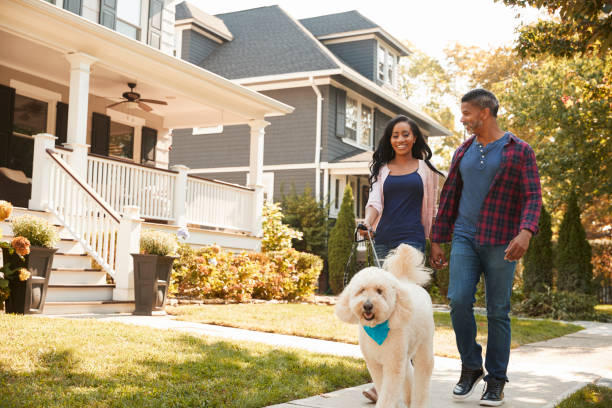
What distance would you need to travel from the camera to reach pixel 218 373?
4621 millimetres

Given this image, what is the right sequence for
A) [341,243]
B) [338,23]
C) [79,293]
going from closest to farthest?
1. [79,293]
2. [341,243]
3. [338,23]

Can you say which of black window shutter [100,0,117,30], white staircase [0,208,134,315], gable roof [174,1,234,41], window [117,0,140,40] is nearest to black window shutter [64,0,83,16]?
black window shutter [100,0,117,30]

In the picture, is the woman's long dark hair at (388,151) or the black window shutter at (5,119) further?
the black window shutter at (5,119)

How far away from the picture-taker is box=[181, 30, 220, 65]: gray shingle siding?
890 inches

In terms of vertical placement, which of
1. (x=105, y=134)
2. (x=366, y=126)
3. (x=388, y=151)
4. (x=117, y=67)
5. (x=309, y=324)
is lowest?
(x=309, y=324)

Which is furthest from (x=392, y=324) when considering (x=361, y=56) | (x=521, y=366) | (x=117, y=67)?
(x=361, y=56)

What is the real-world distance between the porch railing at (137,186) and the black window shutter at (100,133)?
167 cm

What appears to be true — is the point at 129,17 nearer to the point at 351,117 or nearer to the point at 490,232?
the point at 351,117

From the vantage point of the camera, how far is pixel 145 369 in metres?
4.55

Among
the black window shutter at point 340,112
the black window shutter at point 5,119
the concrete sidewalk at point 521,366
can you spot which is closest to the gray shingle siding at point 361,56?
the black window shutter at point 340,112

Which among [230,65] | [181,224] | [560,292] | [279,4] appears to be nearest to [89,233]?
[181,224]

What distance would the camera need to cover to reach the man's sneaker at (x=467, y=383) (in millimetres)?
4352

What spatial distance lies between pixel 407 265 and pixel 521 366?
3.20 meters

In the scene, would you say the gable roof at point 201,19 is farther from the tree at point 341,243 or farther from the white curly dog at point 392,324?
the white curly dog at point 392,324
